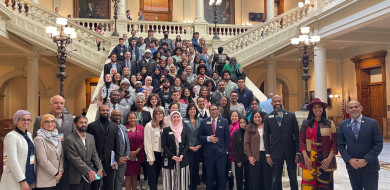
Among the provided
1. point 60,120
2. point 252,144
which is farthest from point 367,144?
point 60,120

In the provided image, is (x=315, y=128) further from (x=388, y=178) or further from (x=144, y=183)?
(x=388, y=178)

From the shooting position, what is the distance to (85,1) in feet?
69.2

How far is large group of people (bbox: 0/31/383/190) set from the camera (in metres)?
4.21

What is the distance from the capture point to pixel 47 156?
423cm

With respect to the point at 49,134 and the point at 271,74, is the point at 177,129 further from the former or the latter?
the point at 271,74

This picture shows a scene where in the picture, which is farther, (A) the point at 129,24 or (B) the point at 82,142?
(A) the point at 129,24

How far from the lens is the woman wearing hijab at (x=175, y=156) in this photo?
5.41 meters

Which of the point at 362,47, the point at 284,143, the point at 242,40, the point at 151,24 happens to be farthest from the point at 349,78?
the point at 284,143

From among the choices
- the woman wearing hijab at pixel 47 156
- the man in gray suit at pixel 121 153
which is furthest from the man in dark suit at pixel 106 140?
the woman wearing hijab at pixel 47 156

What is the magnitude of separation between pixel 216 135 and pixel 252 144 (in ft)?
2.13

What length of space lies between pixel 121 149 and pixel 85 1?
60.1ft

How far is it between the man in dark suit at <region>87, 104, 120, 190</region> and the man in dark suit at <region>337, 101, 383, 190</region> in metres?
3.37

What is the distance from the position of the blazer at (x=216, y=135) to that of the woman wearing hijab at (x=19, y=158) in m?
2.74

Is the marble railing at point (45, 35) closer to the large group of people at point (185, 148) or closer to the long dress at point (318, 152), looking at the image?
Result: the large group of people at point (185, 148)
